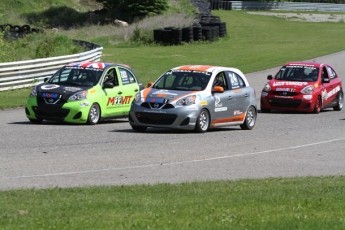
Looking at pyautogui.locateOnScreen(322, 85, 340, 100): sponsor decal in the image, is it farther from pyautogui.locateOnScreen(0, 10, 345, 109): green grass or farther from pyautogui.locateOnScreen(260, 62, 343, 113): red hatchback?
pyautogui.locateOnScreen(0, 10, 345, 109): green grass

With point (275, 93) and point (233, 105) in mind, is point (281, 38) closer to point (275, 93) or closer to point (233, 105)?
point (275, 93)

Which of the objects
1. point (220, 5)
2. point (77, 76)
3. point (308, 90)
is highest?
point (77, 76)

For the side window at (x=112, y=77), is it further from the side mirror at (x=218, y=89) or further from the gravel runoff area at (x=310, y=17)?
the gravel runoff area at (x=310, y=17)

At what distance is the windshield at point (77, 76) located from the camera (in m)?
20.0

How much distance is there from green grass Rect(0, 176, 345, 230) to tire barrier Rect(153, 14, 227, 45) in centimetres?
3933

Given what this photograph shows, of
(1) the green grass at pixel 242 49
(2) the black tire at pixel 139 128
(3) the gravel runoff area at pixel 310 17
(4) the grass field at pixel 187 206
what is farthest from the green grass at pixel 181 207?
(3) the gravel runoff area at pixel 310 17

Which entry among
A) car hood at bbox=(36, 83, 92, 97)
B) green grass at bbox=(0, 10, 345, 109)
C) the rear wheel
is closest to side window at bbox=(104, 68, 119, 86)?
car hood at bbox=(36, 83, 92, 97)

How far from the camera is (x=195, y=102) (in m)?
17.8

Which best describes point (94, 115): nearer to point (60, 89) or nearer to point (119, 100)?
point (60, 89)

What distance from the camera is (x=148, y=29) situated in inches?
2074

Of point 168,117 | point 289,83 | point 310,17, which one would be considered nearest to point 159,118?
point 168,117

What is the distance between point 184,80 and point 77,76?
3.07 meters

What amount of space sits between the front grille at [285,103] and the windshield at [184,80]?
20.3ft

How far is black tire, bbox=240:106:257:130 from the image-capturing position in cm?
1966
